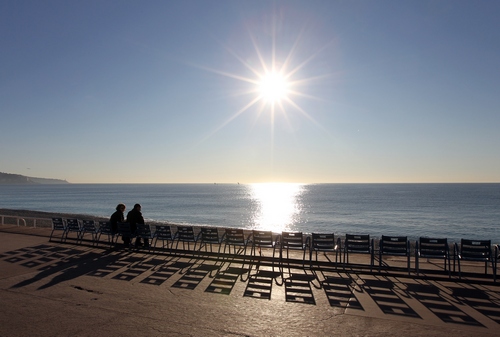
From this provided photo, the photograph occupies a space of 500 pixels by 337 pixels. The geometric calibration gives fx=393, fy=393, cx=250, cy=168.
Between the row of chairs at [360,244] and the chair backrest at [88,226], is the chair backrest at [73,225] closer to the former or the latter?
the chair backrest at [88,226]

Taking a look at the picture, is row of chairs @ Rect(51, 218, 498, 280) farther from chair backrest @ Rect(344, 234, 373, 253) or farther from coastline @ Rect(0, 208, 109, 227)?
coastline @ Rect(0, 208, 109, 227)

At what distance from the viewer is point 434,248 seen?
360 inches

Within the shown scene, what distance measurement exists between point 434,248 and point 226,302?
17.0ft

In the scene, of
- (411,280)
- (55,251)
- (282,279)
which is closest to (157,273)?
(282,279)

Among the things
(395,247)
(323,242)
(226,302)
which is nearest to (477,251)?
(395,247)

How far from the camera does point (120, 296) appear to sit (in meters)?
7.42

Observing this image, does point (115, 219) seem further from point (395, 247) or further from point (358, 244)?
point (395, 247)

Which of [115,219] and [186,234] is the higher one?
[115,219]

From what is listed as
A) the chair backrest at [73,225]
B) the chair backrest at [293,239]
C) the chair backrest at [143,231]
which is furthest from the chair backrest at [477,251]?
the chair backrest at [73,225]

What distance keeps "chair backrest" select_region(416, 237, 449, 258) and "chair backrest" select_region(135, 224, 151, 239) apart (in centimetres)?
785

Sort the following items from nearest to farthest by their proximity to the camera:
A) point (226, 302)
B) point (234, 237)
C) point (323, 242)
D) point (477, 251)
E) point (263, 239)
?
point (226, 302)
point (477, 251)
point (323, 242)
point (263, 239)
point (234, 237)

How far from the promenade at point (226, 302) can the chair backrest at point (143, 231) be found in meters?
1.98

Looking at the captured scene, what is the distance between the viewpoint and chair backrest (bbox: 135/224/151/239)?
12.4 metres

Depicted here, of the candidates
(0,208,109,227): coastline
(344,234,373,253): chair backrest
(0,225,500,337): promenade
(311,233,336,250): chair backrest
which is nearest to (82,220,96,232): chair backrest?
(0,225,500,337): promenade
